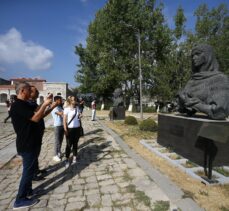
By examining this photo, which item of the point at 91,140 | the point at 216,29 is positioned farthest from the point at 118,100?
the point at 216,29

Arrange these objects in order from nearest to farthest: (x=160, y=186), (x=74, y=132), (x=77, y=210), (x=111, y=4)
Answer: (x=77, y=210) → (x=160, y=186) → (x=74, y=132) → (x=111, y=4)

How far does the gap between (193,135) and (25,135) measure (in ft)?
14.4

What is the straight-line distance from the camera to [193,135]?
6.20m

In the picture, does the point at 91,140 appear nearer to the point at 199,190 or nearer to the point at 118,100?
the point at 199,190

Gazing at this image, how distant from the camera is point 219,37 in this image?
102 feet

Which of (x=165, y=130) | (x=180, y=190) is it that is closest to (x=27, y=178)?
(x=180, y=190)

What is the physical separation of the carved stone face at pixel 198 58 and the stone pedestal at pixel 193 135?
65.4 inches

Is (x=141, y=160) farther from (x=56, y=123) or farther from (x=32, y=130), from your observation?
(x=32, y=130)

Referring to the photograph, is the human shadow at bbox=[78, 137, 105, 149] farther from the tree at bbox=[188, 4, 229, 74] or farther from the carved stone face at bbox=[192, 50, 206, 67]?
the tree at bbox=[188, 4, 229, 74]

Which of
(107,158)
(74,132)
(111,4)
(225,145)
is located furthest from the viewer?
(111,4)

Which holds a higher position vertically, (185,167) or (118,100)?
(118,100)

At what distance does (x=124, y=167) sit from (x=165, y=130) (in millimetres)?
2705

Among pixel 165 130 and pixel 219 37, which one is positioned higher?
pixel 219 37

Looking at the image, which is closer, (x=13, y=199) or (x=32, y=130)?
(x=32, y=130)
